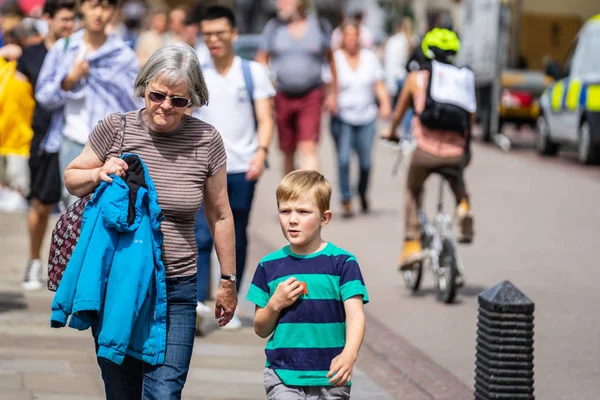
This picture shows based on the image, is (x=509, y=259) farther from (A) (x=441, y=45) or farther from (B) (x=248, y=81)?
(B) (x=248, y=81)

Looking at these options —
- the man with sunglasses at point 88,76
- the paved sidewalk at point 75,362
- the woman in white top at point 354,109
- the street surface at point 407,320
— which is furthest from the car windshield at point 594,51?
the man with sunglasses at point 88,76

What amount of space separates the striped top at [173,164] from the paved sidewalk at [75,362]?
6.42 feet

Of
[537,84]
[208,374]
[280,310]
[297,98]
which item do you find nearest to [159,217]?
[280,310]

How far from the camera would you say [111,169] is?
4293 mm

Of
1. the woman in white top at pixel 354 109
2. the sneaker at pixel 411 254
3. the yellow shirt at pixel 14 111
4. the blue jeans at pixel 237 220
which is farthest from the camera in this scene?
the woman in white top at pixel 354 109

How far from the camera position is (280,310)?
170 inches

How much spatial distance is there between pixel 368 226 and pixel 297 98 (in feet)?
4.90

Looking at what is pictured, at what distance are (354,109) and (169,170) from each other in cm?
942

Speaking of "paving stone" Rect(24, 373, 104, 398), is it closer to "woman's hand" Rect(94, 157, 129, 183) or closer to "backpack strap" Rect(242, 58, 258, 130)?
"backpack strap" Rect(242, 58, 258, 130)

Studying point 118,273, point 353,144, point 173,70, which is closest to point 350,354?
point 118,273

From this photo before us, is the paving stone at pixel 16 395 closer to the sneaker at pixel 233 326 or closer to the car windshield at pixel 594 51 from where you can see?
the sneaker at pixel 233 326

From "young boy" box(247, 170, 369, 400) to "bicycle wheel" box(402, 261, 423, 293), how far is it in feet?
16.4

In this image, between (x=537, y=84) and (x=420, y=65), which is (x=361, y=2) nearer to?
(x=537, y=84)

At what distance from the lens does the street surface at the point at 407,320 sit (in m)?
6.70
